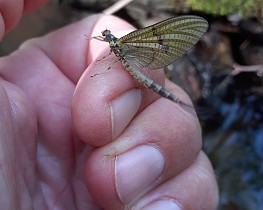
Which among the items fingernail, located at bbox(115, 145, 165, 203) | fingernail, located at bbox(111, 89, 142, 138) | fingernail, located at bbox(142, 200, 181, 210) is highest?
fingernail, located at bbox(111, 89, 142, 138)

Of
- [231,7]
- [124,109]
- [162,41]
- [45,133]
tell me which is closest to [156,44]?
[162,41]

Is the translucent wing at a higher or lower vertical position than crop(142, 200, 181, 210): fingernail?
higher

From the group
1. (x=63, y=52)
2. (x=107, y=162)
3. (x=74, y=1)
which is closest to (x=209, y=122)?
(x=74, y=1)

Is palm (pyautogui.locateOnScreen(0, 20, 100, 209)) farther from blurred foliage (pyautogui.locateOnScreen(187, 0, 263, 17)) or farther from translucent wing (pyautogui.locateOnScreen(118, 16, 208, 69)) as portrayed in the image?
blurred foliage (pyautogui.locateOnScreen(187, 0, 263, 17))

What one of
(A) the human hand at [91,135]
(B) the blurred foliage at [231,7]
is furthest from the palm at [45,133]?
(B) the blurred foliage at [231,7]

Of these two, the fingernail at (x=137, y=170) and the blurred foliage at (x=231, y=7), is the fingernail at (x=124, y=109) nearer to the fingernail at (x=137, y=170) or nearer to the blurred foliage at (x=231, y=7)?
the fingernail at (x=137, y=170)

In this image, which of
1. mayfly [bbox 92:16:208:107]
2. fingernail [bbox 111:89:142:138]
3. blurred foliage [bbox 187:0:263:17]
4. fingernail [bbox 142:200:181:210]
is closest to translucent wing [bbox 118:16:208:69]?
mayfly [bbox 92:16:208:107]

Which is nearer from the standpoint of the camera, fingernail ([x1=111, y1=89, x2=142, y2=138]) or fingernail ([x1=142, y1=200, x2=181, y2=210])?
fingernail ([x1=111, y1=89, x2=142, y2=138])
